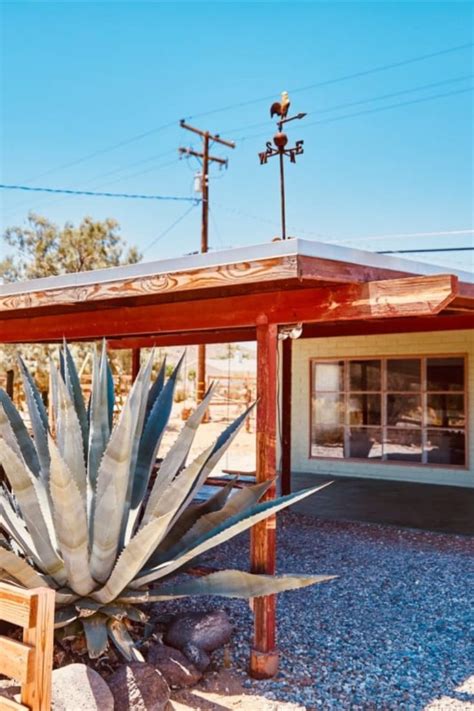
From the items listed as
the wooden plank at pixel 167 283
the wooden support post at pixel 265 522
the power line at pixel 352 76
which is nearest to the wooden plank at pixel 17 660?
the wooden support post at pixel 265 522

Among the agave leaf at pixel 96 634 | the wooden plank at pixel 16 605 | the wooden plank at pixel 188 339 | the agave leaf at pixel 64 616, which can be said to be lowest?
the agave leaf at pixel 96 634

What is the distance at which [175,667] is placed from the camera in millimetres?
3596

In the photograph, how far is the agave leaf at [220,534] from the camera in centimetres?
353

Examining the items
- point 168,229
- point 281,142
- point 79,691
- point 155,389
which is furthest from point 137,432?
point 168,229

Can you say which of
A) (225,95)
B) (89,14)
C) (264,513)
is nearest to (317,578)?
(264,513)

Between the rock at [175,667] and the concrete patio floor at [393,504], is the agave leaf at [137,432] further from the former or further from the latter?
the concrete patio floor at [393,504]

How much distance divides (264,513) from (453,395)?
24.1 feet

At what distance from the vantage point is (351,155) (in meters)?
23.3

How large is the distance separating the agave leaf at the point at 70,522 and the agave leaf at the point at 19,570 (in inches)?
6.4

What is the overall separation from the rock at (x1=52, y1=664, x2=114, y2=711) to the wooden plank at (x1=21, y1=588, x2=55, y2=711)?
500 mm

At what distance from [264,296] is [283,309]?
7.0 inches

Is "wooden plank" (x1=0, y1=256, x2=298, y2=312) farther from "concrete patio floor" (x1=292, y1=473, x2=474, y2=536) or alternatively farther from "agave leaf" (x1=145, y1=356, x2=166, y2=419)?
"concrete patio floor" (x1=292, y1=473, x2=474, y2=536)

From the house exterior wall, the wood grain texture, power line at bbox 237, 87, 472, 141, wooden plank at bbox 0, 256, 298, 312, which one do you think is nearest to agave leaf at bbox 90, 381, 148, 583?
wooden plank at bbox 0, 256, 298, 312

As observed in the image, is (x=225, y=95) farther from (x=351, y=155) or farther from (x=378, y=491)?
(x=378, y=491)
